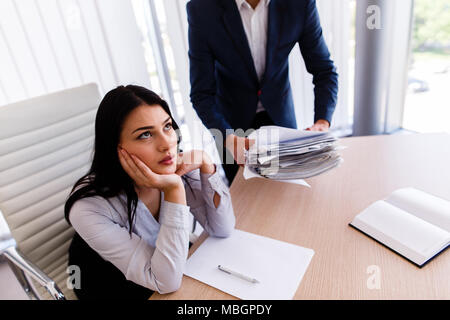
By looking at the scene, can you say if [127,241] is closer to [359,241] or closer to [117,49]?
[359,241]

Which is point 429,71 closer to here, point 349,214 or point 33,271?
point 349,214

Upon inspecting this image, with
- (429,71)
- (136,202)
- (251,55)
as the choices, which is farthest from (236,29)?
(429,71)

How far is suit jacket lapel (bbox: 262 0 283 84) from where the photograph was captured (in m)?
1.45

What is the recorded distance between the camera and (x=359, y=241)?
83 centimetres

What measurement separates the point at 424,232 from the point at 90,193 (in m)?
0.94

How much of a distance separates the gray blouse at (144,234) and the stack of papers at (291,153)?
19 cm

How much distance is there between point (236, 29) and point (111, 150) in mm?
857

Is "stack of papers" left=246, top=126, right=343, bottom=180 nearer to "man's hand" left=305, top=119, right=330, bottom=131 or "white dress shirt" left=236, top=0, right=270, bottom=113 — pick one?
"man's hand" left=305, top=119, right=330, bottom=131

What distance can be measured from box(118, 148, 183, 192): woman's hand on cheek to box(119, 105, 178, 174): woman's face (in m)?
0.02

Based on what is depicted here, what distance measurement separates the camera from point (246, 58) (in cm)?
149

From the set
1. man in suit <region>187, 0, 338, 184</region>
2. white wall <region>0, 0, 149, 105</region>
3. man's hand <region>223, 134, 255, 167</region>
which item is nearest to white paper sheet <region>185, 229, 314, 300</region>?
man's hand <region>223, 134, 255, 167</region>

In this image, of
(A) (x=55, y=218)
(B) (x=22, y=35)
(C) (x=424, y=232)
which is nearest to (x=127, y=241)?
(A) (x=55, y=218)

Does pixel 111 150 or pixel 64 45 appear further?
pixel 64 45

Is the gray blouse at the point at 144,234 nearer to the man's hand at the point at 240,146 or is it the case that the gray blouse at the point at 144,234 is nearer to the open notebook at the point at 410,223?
the man's hand at the point at 240,146
